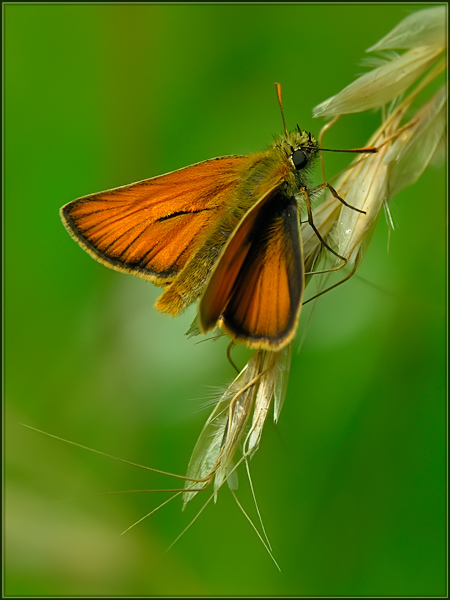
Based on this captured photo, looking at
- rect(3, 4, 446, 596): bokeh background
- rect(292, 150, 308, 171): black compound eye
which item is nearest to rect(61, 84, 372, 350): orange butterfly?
rect(292, 150, 308, 171): black compound eye

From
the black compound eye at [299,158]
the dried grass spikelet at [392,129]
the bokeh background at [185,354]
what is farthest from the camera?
the bokeh background at [185,354]

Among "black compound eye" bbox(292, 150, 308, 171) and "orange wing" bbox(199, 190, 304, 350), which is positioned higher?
"black compound eye" bbox(292, 150, 308, 171)

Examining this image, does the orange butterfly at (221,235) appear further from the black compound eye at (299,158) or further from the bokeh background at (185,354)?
the bokeh background at (185,354)

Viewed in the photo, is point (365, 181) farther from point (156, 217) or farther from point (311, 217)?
point (156, 217)

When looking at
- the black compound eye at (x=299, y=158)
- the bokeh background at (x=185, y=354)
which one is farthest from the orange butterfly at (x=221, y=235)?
the bokeh background at (x=185, y=354)

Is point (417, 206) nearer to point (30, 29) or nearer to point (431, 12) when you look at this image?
point (431, 12)

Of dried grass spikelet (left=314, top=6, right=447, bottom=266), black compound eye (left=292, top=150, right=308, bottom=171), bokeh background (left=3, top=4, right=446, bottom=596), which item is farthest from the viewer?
bokeh background (left=3, top=4, right=446, bottom=596)

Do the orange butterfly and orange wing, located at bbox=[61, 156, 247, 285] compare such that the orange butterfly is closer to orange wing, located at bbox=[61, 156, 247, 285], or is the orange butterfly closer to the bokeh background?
orange wing, located at bbox=[61, 156, 247, 285]
